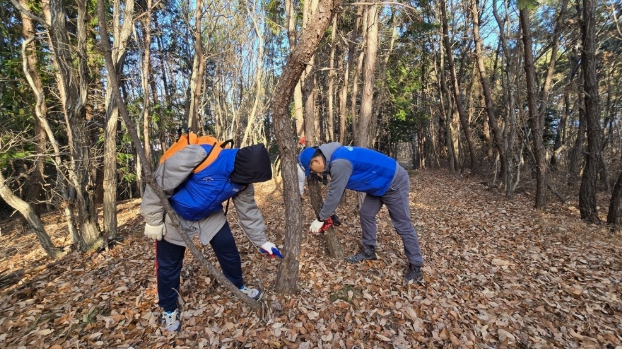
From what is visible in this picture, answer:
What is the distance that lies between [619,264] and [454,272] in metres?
2.55

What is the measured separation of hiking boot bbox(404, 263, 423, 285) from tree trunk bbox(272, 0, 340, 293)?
4.98 ft

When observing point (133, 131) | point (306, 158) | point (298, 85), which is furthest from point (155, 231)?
point (298, 85)

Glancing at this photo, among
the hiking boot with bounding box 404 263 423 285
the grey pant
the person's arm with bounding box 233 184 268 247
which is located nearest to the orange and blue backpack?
the person's arm with bounding box 233 184 268 247

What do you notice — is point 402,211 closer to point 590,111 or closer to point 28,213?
point 28,213

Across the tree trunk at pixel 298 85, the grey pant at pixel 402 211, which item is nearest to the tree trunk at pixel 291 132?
the grey pant at pixel 402 211

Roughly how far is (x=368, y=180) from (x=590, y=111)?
6533 mm

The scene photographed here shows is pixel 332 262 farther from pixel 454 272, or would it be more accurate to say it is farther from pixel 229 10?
pixel 229 10

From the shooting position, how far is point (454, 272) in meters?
4.08

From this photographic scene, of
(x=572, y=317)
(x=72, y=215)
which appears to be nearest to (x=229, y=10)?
(x=72, y=215)

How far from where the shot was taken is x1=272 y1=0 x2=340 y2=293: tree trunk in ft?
8.17

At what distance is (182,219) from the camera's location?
2.77 meters

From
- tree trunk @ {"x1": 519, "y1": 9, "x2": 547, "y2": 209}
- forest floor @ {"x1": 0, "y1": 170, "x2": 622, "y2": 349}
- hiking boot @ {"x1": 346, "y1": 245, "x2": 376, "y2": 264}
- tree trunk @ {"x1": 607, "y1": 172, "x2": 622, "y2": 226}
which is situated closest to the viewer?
forest floor @ {"x1": 0, "y1": 170, "x2": 622, "y2": 349}

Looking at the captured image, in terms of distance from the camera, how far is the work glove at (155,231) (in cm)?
254

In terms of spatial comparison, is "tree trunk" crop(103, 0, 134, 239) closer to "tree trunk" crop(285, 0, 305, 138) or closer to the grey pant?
"tree trunk" crop(285, 0, 305, 138)
